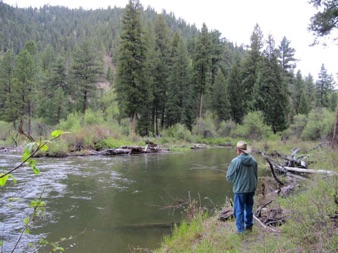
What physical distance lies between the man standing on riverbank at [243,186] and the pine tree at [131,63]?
29.4 meters

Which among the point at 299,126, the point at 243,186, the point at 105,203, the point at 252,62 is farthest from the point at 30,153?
the point at 252,62

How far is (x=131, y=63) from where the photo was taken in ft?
117

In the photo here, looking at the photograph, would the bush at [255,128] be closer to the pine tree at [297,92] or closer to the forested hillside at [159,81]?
the forested hillside at [159,81]

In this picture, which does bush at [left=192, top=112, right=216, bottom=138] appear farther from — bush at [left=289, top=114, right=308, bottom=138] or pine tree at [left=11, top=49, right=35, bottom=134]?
pine tree at [left=11, top=49, right=35, bottom=134]

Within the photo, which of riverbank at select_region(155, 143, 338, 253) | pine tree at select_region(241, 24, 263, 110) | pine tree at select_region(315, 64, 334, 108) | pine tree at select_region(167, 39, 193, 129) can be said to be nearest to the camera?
riverbank at select_region(155, 143, 338, 253)

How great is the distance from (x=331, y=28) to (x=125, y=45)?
2435cm

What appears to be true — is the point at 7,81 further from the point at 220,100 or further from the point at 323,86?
the point at 323,86

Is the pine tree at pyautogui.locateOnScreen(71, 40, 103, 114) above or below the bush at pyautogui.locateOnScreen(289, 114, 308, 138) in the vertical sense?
above

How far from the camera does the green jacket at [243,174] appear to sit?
6.36 meters

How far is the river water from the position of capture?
7.23 metres

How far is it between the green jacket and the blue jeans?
0.14m

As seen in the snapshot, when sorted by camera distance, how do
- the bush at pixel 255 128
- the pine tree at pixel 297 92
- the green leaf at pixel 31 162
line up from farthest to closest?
the pine tree at pixel 297 92 → the bush at pixel 255 128 → the green leaf at pixel 31 162

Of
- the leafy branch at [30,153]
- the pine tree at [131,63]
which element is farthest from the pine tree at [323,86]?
the leafy branch at [30,153]

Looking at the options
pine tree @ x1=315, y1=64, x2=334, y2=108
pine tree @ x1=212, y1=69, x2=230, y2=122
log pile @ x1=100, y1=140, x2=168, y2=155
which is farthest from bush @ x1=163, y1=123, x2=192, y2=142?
pine tree @ x1=315, y1=64, x2=334, y2=108
